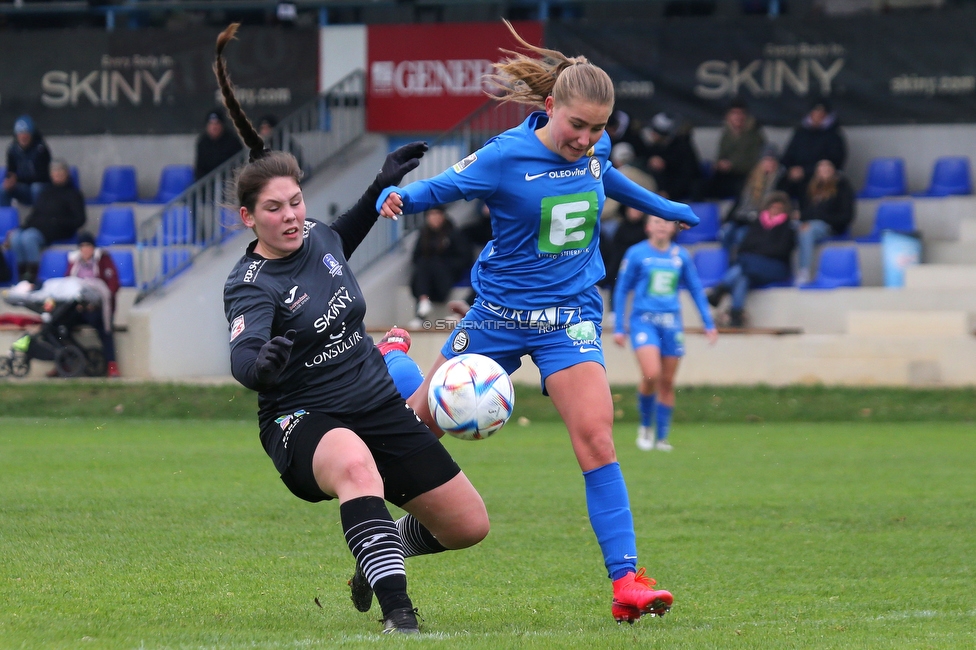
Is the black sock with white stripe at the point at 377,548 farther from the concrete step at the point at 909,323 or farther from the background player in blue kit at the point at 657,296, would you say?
the concrete step at the point at 909,323

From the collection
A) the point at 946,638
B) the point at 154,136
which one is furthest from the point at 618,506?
the point at 154,136

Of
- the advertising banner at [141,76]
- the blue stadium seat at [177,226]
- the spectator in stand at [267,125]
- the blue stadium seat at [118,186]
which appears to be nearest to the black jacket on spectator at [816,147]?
the spectator in stand at [267,125]

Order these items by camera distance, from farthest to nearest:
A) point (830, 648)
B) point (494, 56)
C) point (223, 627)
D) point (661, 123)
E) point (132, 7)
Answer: point (132, 7)
point (494, 56)
point (661, 123)
point (223, 627)
point (830, 648)

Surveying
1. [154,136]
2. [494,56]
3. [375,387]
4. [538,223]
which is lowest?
[154,136]

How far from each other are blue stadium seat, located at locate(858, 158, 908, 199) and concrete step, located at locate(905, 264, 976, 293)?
1.80 meters

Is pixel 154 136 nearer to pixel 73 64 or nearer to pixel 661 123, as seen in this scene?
pixel 73 64

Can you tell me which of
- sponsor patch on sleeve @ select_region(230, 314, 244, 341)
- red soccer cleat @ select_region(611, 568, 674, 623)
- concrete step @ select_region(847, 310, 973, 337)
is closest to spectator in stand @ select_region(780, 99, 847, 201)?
concrete step @ select_region(847, 310, 973, 337)

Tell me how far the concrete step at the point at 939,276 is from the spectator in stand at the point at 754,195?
2066mm

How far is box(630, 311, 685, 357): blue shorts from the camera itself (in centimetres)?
1235

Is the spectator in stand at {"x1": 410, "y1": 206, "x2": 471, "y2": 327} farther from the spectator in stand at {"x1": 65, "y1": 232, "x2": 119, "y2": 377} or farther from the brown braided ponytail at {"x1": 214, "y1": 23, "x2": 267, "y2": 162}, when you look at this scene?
the brown braided ponytail at {"x1": 214, "y1": 23, "x2": 267, "y2": 162}

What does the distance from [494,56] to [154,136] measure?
5584 millimetres

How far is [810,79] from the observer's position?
18.5 m

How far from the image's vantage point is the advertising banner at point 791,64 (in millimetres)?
18203

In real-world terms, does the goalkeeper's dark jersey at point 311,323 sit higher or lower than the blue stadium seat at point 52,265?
higher
